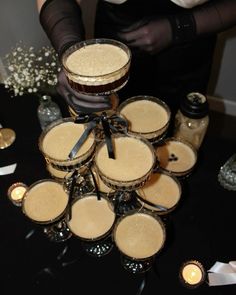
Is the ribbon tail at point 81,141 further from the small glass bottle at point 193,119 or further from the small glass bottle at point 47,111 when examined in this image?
the small glass bottle at point 47,111

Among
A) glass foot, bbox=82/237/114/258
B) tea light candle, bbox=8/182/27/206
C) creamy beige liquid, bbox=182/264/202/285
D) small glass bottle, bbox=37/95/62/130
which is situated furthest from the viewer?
small glass bottle, bbox=37/95/62/130

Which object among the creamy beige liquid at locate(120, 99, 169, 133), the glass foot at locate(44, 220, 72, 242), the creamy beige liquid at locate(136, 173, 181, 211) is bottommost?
the glass foot at locate(44, 220, 72, 242)

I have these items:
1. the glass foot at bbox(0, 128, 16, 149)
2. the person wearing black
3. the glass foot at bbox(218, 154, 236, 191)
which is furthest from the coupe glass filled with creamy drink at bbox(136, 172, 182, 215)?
the glass foot at bbox(0, 128, 16, 149)

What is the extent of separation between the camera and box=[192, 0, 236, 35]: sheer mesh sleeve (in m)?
1.25

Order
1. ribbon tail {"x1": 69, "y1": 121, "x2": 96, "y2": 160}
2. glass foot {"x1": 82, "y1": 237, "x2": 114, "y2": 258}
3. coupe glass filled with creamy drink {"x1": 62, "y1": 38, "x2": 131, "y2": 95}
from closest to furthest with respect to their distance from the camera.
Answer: coupe glass filled with creamy drink {"x1": 62, "y1": 38, "x2": 131, "y2": 95} < ribbon tail {"x1": 69, "y1": 121, "x2": 96, "y2": 160} < glass foot {"x1": 82, "y1": 237, "x2": 114, "y2": 258}

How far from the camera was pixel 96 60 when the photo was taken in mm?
786

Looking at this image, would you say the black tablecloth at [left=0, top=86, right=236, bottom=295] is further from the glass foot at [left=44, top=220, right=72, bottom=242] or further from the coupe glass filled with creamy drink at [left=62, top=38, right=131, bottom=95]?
the coupe glass filled with creamy drink at [left=62, top=38, right=131, bottom=95]

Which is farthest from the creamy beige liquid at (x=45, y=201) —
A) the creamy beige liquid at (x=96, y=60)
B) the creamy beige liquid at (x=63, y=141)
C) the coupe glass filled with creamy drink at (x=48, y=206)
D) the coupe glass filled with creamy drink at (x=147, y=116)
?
the creamy beige liquid at (x=96, y=60)

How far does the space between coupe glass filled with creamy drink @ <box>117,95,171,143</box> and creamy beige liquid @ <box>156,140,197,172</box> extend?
19 cm

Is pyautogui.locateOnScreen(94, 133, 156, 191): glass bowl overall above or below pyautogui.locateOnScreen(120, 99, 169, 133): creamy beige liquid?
above

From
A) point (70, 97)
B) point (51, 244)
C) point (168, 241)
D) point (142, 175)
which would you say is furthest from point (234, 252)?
point (70, 97)

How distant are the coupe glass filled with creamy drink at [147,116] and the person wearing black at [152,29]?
17cm

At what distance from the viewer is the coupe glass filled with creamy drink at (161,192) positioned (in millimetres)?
1013

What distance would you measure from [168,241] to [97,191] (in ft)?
0.93
